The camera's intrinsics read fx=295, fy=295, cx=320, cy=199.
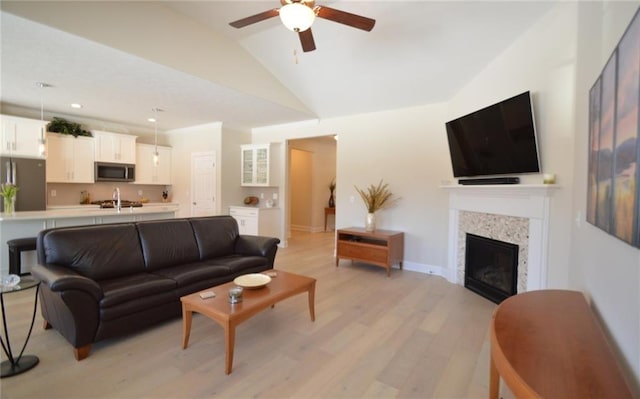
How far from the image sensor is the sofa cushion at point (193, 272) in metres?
2.83

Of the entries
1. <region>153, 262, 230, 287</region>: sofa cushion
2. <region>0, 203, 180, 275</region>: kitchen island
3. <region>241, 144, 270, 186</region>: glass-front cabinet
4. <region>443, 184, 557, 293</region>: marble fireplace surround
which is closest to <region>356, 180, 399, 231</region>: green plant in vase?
<region>443, 184, 557, 293</region>: marble fireplace surround

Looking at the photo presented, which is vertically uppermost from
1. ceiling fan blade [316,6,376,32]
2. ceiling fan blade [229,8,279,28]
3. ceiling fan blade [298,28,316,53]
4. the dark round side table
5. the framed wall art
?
ceiling fan blade [229,8,279,28]

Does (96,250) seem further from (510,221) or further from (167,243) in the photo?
(510,221)

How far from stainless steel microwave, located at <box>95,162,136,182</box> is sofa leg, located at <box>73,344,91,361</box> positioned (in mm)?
4993

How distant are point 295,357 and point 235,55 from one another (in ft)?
12.8

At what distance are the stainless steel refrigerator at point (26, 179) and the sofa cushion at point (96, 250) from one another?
3.27 m

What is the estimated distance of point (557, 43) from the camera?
8.67ft

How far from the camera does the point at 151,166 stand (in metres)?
7.03

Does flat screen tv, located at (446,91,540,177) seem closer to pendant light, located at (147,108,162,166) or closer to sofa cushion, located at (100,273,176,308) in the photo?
sofa cushion, located at (100,273,176,308)

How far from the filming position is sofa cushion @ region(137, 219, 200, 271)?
3117mm

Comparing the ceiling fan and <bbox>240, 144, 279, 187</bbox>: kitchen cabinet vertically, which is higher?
the ceiling fan

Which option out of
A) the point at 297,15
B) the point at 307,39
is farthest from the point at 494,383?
the point at 307,39

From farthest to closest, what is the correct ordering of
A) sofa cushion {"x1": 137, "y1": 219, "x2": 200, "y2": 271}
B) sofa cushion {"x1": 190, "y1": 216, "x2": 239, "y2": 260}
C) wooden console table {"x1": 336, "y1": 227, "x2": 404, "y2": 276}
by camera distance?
wooden console table {"x1": 336, "y1": 227, "x2": 404, "y2": 276} → sofa cushion {"x1": 190, "y1": 216, "x2": 239, "y2": 260} → sofa cushion {"x1": 137, "y1": 219, "x2": 200, "y2": 271}

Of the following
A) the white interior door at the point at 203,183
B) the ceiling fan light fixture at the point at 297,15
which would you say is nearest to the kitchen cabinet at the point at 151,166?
the white interior door at the point at 203,183
